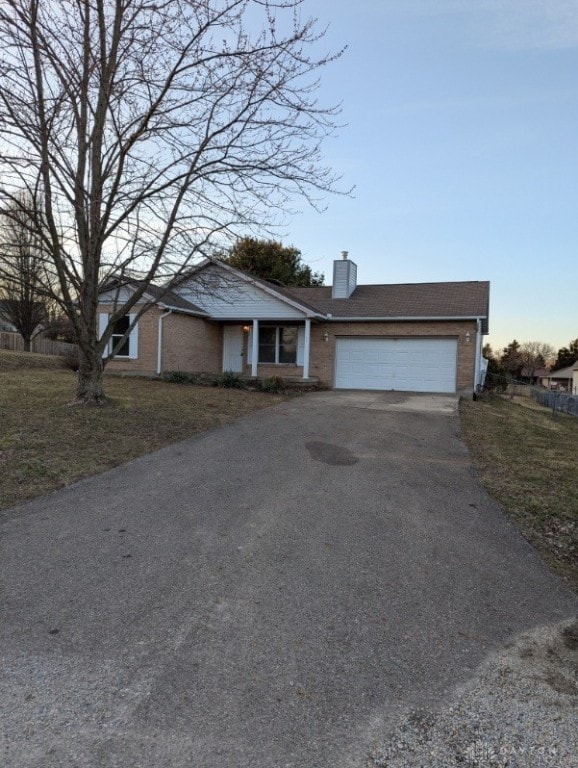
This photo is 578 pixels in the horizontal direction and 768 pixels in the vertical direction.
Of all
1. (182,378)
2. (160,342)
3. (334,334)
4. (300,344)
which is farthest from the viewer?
(300,344)

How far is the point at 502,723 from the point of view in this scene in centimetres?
247

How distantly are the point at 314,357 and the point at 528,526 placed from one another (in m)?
14.6

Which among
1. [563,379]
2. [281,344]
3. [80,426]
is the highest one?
[281,344]

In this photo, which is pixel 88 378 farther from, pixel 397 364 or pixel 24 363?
pixel 397 364

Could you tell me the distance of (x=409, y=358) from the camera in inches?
733

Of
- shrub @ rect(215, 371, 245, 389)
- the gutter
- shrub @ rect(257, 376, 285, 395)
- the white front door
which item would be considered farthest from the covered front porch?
shrub @ rect(257, 376, 285, 395)

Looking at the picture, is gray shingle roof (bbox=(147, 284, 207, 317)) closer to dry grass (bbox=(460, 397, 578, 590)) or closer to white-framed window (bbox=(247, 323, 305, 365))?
white-framed window (bbox=(247, 323, 305, 365))

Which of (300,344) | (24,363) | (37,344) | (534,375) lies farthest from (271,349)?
(534,375)

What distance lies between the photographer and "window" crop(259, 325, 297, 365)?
20328mm

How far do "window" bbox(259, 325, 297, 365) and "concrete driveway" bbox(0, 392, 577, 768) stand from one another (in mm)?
13764

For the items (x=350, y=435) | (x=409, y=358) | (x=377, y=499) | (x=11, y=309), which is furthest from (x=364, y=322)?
(x=11, y=309)

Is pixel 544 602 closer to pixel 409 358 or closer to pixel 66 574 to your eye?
pixel 66 574

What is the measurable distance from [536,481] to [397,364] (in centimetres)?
1200

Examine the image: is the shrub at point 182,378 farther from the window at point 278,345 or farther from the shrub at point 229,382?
the window at point 278,345
